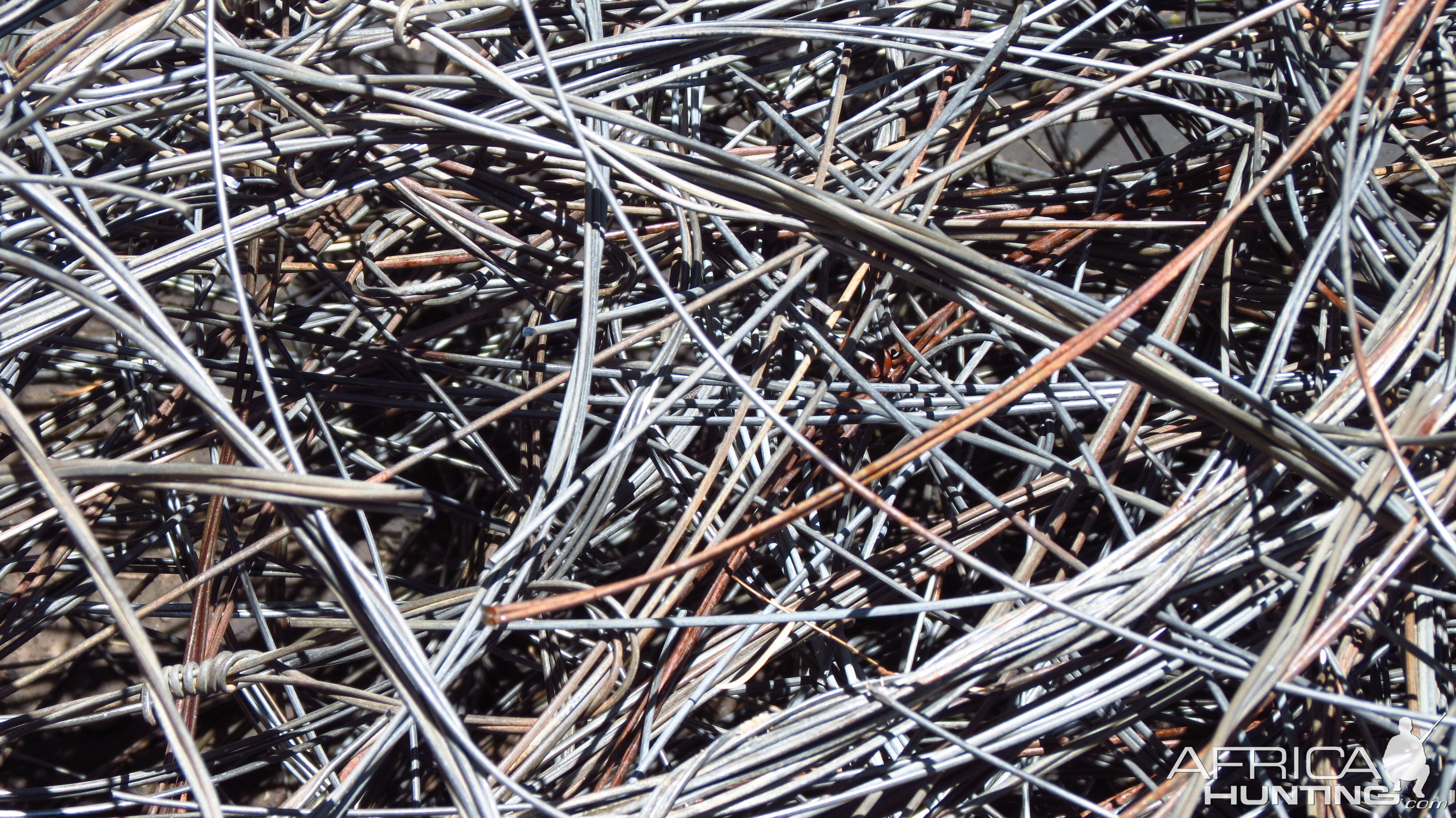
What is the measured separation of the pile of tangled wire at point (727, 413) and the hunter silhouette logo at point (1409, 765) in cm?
2

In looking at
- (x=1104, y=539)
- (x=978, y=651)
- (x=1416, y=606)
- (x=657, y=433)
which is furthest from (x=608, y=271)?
(x=1416, y=606)

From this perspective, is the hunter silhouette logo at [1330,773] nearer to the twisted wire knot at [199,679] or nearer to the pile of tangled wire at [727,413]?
the pile of tangled wire at [727,413]

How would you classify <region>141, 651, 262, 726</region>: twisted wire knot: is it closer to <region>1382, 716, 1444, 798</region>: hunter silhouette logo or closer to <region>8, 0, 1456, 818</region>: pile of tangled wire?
<region>8, 0, 1456, 818</region>: pile of tangled wire

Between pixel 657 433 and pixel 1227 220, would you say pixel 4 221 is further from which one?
pixel 1227 220

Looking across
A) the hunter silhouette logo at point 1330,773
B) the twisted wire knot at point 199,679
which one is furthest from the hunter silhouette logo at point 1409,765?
the twisted wire knot at point 199,679

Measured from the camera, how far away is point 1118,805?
67cm

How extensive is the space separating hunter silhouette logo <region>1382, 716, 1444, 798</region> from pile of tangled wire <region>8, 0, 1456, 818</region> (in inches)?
0.7

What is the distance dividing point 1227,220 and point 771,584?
19.4 inches

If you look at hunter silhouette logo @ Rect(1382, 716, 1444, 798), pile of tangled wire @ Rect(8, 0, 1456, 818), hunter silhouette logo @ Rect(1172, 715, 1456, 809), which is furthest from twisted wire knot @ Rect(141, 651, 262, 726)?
hunter silhouette logo @ Rect(1382, 716, 1444, 798)

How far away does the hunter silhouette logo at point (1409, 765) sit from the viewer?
23.0 inches

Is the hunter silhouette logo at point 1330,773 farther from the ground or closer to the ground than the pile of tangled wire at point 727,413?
closer to the ground

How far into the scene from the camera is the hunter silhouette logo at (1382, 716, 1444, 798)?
585mm

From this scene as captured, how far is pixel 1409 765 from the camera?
23.1 inches

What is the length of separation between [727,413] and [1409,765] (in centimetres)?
56
